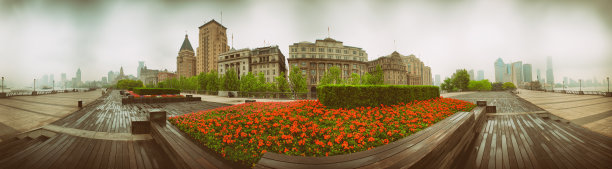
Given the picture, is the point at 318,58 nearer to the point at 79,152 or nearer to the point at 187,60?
the point at 79,152

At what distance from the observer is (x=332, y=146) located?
3.46m

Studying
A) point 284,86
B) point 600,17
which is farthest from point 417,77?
point 600,17

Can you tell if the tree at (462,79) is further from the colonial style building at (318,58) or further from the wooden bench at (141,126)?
the wooden bench at (141,126)

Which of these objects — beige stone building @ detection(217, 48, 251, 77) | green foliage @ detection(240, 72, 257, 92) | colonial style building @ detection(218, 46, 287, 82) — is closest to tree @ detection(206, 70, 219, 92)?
green foliage @ detection(240, 72, 257, 92)

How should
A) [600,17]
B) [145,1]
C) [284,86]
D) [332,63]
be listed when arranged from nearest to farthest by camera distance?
1. [600,17]
2. [145,1]
3. [284,86]
4. [332,63]

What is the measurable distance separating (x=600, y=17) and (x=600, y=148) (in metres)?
3.23

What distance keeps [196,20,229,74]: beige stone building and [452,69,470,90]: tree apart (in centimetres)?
10229

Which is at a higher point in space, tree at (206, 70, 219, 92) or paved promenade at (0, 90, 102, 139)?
tree at (206, 70, 219, 92)

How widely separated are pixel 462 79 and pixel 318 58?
190 feet

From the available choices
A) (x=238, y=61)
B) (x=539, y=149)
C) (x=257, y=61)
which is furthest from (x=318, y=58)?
(x=539, y=149)

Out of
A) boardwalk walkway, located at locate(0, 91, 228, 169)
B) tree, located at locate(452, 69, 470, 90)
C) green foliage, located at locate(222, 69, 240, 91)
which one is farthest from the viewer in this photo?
tree, located at locate(452, 69, 470, 90)

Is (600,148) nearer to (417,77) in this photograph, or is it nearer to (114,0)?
(114,0)

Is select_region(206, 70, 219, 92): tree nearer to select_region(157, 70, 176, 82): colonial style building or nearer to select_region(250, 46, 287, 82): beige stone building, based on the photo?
select_region(250, 46, 287, 82): beige stone building

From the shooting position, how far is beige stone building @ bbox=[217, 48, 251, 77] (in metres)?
61.2
